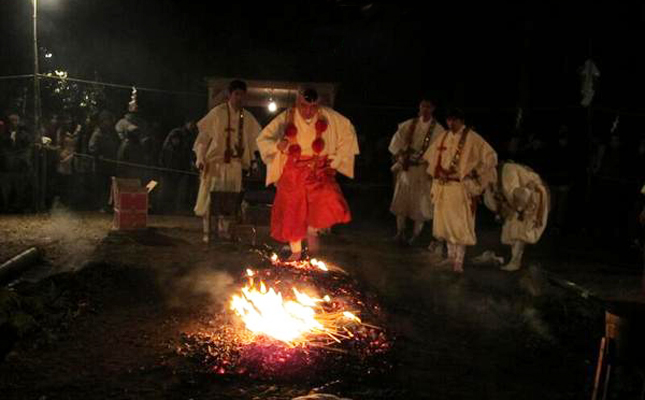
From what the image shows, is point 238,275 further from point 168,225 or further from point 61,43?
point 61,43

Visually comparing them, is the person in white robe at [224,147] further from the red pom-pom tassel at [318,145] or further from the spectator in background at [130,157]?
the spectator in background at [130,157]

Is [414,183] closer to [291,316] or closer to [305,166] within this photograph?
[305,166]

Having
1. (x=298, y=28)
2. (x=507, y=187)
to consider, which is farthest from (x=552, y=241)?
(x=298, y=28)

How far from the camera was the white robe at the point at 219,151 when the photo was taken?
425 inches

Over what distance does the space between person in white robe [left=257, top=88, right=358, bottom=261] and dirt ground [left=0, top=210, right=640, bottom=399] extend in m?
1.07

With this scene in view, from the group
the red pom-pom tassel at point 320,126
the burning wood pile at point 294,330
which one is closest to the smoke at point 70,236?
the burning wood pile at point 294,330

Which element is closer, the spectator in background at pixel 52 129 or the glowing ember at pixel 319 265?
the glowing ember at pixel 319 265

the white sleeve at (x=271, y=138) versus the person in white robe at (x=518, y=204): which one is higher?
the white sleeve at (x=271, y=138)

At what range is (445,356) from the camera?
20.1 ft

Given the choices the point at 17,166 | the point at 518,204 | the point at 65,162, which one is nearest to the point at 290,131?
the point at 518,204

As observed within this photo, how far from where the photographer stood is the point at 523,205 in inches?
380

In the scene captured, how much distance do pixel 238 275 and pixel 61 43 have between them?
14838mm

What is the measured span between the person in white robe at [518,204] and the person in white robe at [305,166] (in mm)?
2497

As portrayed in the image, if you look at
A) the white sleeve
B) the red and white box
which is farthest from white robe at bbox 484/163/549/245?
the red and white box
